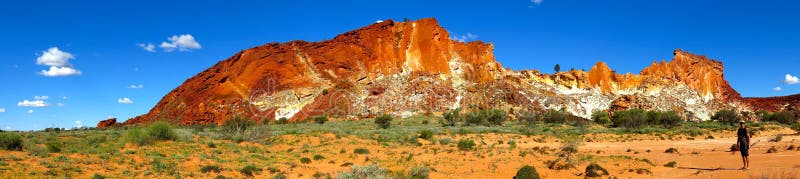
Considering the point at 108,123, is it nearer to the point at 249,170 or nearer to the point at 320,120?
the point at 320,120

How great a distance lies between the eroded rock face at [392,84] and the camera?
2189 inches

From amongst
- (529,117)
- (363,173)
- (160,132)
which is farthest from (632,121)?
(160,132)

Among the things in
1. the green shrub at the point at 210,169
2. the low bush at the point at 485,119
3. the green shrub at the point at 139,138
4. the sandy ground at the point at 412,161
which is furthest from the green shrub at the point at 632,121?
the green shrub at the point at 139,138

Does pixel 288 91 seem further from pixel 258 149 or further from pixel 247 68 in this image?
pixel 258 149

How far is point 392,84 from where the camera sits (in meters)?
58.1

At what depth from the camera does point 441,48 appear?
2454 inches

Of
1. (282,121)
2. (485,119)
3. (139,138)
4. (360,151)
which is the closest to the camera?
(360,151)

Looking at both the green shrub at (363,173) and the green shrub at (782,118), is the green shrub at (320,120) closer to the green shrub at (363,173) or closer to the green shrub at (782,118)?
the green shrub at (363,173)

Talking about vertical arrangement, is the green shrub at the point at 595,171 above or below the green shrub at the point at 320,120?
below

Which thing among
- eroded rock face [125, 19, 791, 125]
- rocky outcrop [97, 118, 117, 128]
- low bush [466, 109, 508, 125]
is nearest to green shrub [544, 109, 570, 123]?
low bush [466, 109, 508, 125]

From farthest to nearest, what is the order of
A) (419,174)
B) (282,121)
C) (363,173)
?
(282,121)
(419,174)
(363,173)

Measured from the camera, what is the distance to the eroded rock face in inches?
2189

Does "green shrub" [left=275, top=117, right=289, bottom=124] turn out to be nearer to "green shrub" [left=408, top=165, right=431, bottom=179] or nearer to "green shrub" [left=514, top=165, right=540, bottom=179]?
"green shrub" [left=408, top=165, right=431, bottom=179]

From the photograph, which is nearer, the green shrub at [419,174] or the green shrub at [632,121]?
the green shrub at [419,174]
